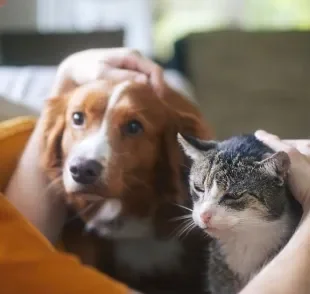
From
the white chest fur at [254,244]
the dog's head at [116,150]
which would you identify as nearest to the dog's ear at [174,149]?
the dog's head at [116,150]

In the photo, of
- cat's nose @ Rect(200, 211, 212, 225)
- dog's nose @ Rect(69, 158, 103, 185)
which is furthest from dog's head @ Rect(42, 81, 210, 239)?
cat's nose @ Rect(200, 211, 212, 225)

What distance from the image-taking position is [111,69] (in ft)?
2.49

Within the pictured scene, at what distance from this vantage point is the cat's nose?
641 millimetres

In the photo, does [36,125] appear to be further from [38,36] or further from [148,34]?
[148,34]

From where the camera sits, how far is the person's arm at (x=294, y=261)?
0.59 m

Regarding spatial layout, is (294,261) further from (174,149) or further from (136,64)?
(136,64)

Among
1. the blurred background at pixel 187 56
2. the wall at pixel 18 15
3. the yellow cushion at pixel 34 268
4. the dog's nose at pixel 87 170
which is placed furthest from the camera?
the wall at pixel 18 15

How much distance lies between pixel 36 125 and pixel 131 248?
0.22m

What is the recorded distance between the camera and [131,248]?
771 mm

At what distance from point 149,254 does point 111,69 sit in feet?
0.86

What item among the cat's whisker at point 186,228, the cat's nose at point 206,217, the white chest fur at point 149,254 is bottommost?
the white chest fur at point 149,254

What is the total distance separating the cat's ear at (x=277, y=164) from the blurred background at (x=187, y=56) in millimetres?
312

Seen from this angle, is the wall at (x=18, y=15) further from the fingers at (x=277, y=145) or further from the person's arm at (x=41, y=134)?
the fingers at (x=277, y=145)

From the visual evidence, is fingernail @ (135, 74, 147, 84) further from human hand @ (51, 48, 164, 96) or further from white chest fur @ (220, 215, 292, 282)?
white chest fur @ (220, 215, 292, 282)
